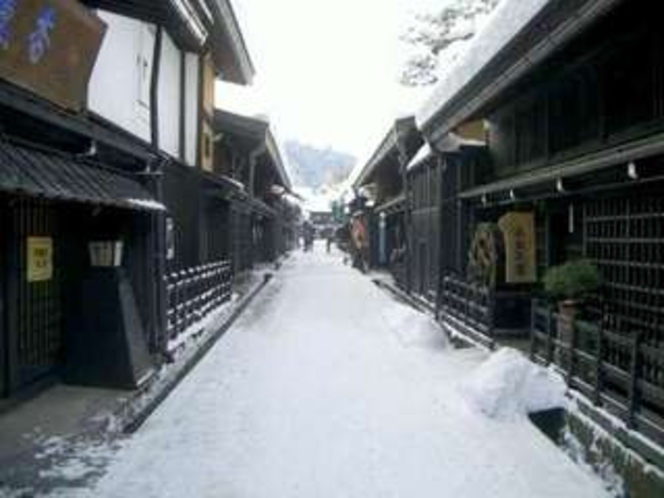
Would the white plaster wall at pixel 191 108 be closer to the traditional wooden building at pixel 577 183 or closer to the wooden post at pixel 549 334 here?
the traditional wooden building at pixel 577 183

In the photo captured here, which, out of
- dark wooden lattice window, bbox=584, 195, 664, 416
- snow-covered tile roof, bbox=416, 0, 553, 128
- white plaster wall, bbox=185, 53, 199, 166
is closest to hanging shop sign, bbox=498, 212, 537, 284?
snow-covered tile roof, bbox=416, 0, 553, 128

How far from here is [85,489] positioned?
22.1 ft

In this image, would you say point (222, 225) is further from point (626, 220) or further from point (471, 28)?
point (626, 220)

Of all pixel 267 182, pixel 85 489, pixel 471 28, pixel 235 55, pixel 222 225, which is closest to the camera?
pixel 85 489

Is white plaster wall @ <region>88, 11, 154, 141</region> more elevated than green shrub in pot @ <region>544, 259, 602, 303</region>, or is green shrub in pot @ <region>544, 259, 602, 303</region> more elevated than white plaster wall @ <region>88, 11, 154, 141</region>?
white plaster wall @ <region>88, 11, 154, 141</region>

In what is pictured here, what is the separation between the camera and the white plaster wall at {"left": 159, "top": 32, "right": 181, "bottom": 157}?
1748cm

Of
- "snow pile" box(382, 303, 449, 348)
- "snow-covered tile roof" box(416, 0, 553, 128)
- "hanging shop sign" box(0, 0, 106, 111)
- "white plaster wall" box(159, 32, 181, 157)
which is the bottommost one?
"snow pile" box(382, 303, 449, 348)

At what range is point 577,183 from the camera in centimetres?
1090

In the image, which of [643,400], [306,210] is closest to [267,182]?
[643,400]

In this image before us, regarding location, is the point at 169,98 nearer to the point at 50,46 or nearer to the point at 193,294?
the point at 193,294

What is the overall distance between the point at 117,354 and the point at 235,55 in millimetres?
14387

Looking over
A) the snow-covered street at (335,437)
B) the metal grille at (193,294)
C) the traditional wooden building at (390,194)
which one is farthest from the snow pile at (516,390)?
the traditional wooden building at (390,194)

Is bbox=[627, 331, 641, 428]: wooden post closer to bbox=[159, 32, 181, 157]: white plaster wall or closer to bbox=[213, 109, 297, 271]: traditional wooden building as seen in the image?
bbox=[159, 32, 181, 157]: white plaster wall

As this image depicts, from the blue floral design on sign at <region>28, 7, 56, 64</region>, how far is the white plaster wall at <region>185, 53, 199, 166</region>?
1289 centimetres
